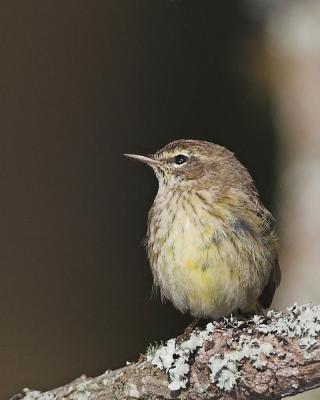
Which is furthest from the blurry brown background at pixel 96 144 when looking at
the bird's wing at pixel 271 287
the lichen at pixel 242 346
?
the lichen at pixel 242 346

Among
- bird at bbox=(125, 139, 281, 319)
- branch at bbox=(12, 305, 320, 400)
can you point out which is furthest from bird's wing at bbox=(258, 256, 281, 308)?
branch at bbox=(12, 305, 320, 400)

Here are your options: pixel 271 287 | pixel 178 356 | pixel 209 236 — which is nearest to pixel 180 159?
pixel 209 236

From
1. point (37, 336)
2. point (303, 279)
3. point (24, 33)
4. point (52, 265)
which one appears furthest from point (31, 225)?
point (303, 279)

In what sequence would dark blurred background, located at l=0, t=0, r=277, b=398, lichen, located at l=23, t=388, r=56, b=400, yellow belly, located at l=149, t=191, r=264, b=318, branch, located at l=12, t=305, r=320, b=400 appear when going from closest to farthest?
branch, located at l=12, t=305, r=320, b=400 < lichen, located at l=23, t=388, r=56, b=400 < yellow belly, located at l=149, t=191, r=264, b=318 < dark blurred background, located at l=0, t=0, r=277, b=398

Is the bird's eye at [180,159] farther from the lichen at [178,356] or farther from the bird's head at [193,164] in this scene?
the lichen at [178,356]

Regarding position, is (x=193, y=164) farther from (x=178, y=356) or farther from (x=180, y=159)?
(x=178, y=356)

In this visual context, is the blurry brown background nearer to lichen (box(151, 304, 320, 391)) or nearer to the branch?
the branch

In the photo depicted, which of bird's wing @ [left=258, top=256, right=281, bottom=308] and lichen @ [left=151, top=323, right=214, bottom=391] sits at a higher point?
bird's wing @ [left=258, top=256, right=281, bottom=308]
